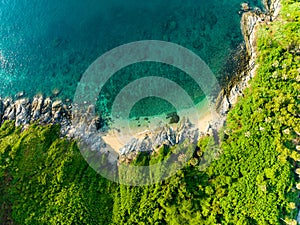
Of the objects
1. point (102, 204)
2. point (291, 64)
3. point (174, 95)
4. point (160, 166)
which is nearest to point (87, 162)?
point (102, 204)

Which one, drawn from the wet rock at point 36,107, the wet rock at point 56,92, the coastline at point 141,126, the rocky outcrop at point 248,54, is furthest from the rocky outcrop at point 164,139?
the wet rock at point 36,107

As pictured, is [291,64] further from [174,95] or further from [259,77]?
[174,95]

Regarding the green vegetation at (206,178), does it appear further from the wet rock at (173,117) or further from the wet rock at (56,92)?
the wet rock at (56,92)

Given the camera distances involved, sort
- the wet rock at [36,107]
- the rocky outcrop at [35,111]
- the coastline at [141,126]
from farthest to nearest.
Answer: the wet rock at [36,107], the rocky outcrop at [35,111], the coastline at [141,126]

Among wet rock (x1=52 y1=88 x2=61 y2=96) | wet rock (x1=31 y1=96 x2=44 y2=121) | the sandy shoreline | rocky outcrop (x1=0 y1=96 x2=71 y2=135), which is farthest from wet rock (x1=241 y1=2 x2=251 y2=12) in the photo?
wet rock (x1=31 y1=96 x2=44 y2=121)

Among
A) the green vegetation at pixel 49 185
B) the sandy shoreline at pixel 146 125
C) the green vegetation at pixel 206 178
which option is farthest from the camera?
the sandy shoreline at pixel 146 125

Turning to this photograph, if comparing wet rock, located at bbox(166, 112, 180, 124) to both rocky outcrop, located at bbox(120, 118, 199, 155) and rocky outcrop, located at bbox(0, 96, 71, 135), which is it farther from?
rocky outcrop, located at bbox(0, 96, 71, 135)

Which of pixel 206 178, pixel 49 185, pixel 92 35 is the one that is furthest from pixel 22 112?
pixel 206 178
